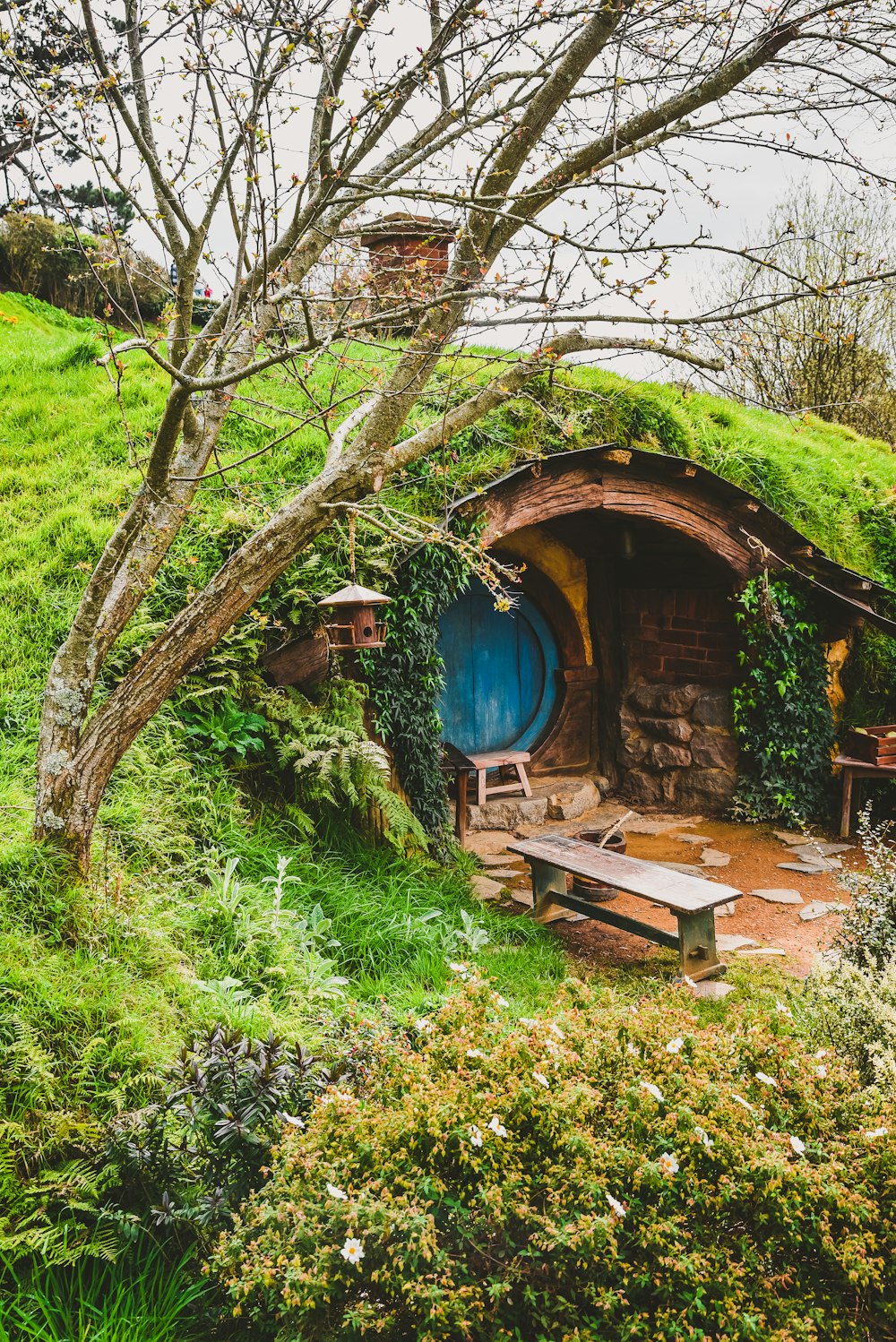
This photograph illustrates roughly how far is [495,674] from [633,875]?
3.77 m

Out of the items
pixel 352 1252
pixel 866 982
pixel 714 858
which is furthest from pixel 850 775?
pixel 352 1252

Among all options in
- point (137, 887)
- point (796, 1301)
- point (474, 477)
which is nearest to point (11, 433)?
point (474, 477)

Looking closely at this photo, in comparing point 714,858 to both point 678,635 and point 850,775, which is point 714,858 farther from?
point 678,635

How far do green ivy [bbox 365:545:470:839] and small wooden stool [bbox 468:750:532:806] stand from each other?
1.66 m

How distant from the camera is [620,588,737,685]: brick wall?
8.45m

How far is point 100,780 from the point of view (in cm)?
333

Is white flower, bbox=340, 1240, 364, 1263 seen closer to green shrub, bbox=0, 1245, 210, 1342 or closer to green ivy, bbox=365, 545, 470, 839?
green shrub, bbox=0, 1245, 210, 1342

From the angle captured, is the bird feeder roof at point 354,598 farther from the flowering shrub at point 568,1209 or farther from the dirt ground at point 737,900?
the flowering shrub at point 568,1209

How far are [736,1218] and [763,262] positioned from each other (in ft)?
10.9

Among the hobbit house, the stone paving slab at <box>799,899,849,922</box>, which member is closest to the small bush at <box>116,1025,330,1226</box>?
the stone paving slab at <box>799,899,849,922</box>

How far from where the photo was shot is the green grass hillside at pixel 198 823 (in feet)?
9.55

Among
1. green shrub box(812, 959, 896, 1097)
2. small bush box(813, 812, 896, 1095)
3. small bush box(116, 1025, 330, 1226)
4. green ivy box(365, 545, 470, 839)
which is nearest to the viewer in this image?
small bush box(116, 1025, 330, 1226)

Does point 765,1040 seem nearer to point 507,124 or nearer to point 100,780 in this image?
point 100,780

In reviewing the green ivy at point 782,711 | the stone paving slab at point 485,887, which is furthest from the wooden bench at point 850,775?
the stone paving slab at point 485,887
